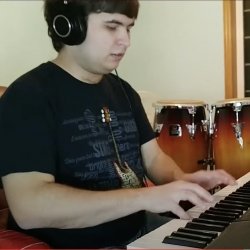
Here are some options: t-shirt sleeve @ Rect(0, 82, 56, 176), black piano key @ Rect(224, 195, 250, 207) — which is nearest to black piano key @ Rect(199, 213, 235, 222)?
black piano key @ Rect(224, 195, 250, 207)

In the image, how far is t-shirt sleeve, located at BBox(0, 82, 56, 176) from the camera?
1.07m

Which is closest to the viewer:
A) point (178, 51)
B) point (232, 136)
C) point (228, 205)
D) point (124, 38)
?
point (228, 205)

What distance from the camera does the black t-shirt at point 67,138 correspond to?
1.09 m

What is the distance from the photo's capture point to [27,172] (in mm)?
1063

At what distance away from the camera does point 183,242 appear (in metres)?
0.91

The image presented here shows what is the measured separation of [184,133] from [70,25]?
4.09ft

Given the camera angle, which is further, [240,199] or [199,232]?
[240,199]

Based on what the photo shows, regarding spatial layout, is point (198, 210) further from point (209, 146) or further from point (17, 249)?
point (209, 146)

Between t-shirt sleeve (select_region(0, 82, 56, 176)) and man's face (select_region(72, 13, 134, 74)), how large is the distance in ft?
0.64

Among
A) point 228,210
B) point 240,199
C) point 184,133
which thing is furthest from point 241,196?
point 184,133

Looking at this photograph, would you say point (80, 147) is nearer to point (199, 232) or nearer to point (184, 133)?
point (199, 232)

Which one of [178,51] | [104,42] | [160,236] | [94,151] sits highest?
[178,51]

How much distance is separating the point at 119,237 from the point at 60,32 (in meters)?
0.60

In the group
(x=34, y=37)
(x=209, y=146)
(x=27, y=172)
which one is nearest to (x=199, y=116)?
(x=209, y=146)
